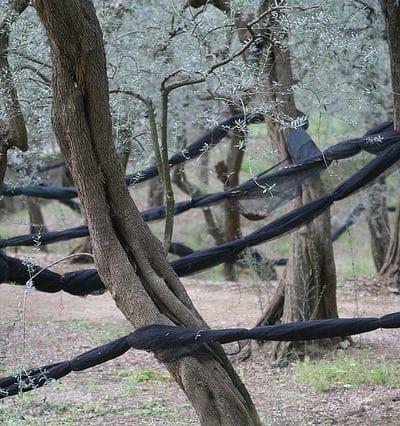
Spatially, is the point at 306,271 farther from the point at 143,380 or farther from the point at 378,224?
the point at 378,224

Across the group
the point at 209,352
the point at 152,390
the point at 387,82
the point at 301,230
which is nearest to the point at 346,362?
the point at 301,230

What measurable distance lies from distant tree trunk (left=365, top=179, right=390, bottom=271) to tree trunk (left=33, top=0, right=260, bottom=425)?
8036mm

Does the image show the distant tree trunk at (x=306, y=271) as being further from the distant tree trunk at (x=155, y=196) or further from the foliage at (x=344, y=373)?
the distant tree trunk at (x=155, y=196)

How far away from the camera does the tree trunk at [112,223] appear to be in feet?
11.8

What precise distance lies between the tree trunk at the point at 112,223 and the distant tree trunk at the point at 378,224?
804 cm

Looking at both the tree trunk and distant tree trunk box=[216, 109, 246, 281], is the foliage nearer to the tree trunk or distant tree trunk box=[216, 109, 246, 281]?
the tree trunk

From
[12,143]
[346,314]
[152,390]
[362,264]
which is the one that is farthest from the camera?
[362,264]

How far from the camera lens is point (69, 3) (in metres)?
3.42

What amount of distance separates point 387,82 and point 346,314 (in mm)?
3073

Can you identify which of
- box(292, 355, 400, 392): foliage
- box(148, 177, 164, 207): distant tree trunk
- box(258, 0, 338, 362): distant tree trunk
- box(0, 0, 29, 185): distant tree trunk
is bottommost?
box(292, 355, 400, 392): foliage

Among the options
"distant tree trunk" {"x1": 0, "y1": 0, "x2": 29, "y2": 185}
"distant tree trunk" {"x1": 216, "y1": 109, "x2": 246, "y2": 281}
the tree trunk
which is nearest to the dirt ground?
the tree trunk

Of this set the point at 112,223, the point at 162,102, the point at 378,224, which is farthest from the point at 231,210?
the point at 112,223

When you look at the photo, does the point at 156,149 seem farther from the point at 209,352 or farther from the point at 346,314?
the point at 346,314

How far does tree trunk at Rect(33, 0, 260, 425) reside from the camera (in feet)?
11.8
